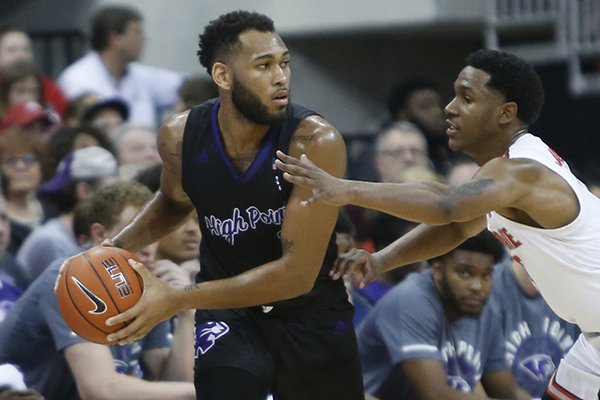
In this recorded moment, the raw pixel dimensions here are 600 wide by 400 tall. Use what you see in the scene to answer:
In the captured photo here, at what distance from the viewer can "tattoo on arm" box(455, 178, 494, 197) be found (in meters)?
5.59

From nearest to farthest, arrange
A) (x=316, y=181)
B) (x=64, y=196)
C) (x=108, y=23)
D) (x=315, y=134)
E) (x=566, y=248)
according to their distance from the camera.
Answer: (x=316, y=181), (x=315, y=134), (x=566, y=248), (x=64, y=196), (x=108, y=23)

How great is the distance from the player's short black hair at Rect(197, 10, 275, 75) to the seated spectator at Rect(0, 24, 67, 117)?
465 centimetres

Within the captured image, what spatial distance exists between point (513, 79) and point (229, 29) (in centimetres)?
123

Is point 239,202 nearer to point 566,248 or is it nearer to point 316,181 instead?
point 316,181

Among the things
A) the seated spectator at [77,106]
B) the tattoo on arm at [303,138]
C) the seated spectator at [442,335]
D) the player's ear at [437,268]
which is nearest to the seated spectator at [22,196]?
the seated spectator at [77,106]

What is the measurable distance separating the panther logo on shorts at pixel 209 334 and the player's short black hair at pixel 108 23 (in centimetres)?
517

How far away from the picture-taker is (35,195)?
365 inches

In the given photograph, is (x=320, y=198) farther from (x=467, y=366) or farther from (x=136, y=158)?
(x=136, y=158)

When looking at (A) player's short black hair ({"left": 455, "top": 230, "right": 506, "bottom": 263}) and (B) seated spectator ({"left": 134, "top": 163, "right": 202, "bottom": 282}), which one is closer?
(B) seated spectator ({"left": 134, "top": 163, "right": 202, "bottom": 282})

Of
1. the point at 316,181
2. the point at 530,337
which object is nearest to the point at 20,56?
the point at 530,337

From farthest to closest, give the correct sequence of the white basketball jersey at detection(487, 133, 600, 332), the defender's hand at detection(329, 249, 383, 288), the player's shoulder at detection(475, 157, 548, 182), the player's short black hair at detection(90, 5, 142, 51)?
the player's short black hair at detection(90, 5, 142, 51) < the defender's hand at detection(329, 249, 383, 288) < the white basketball jersey at detection(487, 133, 600, 332) < the player's shoulder at detection(475, 157, 548, 182)

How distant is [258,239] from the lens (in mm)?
5914

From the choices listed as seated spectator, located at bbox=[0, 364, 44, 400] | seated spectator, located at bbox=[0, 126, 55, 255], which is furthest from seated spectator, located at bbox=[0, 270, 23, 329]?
seated spectator, located at bbox=[0, 364, 44, 400]

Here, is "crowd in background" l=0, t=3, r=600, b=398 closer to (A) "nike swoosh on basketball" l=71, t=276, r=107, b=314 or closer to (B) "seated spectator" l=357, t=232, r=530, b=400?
(B) "seated spectator" l=357, t=232, r=530, b=400
